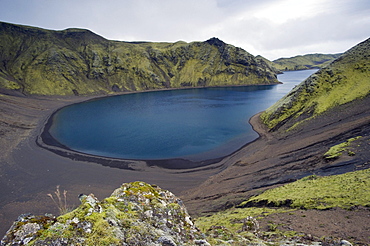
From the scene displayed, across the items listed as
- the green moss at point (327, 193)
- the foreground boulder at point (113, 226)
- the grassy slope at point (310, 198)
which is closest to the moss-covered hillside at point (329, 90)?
the green moss at point (327, 193)

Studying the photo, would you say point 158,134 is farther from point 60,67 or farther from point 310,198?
point 60,67

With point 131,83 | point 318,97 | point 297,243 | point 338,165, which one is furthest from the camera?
point 131,83

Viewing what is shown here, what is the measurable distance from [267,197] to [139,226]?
17.0 m

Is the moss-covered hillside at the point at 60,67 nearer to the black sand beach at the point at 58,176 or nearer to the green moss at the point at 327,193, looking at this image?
the black sand beach at the point at 58,176

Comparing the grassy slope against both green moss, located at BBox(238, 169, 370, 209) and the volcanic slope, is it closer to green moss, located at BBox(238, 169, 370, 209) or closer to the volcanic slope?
green moss, located at BBox(238, 169, 370, 209)

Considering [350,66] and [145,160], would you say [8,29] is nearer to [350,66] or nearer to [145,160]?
[145,160]

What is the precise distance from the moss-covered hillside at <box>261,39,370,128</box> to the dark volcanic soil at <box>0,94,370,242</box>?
5.26 meters

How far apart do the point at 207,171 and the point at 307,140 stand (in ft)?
66.2

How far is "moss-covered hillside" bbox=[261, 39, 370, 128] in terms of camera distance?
1974 inches

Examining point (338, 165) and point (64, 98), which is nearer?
point (338, 165)

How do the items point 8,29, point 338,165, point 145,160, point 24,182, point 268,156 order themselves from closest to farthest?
point 338,165 < point 24,182 < point 268,156 < point 145,160 < point 8,29

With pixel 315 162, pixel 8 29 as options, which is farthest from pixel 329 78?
pixel 8 29

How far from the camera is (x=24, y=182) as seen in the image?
36250 mm

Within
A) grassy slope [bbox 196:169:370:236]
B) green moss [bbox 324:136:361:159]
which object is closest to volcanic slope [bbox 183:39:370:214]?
green moss [bbox 324:136:361:159]
